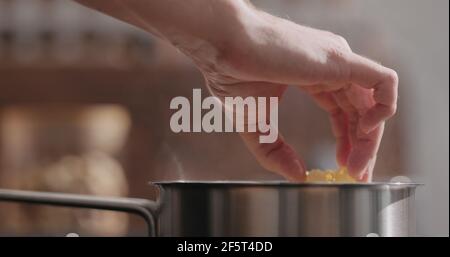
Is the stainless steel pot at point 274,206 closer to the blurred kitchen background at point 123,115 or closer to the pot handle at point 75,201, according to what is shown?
the pot handle at point 75,201

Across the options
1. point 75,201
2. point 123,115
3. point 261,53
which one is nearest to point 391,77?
point 261,53

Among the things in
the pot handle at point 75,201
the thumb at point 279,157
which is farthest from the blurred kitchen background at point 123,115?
the pot handle at point 75,201

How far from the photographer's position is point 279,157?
53 centimetres

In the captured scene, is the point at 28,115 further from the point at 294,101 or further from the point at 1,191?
the point at 1,191

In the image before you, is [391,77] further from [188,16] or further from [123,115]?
[123,115]

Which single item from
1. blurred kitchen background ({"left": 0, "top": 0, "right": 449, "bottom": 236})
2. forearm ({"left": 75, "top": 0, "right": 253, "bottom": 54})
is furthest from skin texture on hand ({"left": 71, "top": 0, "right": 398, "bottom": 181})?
blurred kitchen background ({"left": 0, "top": 0, "right": 449, "bottom": 236})

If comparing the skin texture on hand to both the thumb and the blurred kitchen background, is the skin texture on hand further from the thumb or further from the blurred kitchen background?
the blurred kitchen background

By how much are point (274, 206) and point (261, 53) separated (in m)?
0.10

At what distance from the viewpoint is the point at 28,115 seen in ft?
8.41

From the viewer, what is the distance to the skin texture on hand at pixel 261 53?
44 cm

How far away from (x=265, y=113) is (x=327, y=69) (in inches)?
3.0

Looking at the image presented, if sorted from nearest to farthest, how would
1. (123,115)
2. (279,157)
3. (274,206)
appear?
1. (274,206)
2. (279,157)
3. (123,115)

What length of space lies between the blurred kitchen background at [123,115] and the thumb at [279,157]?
62.4 inches

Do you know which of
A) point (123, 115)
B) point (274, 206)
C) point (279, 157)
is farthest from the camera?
point (123, 115)
